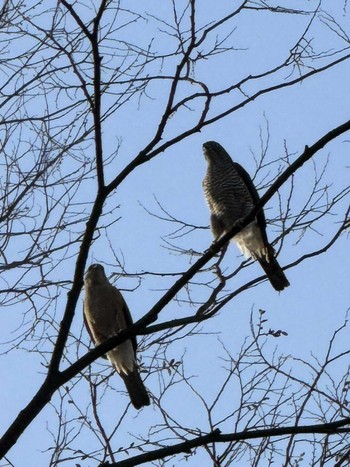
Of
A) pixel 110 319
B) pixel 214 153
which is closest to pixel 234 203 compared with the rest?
pixel 214 153

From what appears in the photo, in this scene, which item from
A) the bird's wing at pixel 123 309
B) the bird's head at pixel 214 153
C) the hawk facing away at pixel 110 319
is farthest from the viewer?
the bird's head at pixel 214 153

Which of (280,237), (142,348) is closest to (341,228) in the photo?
(280,237)

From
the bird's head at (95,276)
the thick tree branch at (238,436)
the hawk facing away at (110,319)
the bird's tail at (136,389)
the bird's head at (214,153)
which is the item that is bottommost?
the thick tree branch at (238,436)

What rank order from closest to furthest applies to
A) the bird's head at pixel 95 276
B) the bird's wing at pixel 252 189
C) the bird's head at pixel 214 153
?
the bird's wing at pixel 252 189
the bird's head at pixel 95 276
the bird's head at pixel 214 153

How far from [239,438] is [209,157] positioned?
5.00m

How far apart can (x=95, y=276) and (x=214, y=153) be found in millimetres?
1502

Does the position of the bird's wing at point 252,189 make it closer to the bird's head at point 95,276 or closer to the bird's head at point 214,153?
the bird's head at point 214,153

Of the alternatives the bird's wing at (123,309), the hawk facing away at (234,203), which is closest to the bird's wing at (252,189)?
the hawk facing away at (234,203)

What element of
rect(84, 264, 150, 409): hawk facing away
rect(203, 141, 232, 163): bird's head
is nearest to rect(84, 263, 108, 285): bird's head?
rect(84, 264, 150, 409): hawk facing away

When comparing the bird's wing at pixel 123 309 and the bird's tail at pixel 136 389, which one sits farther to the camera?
the bird's wing at pixel 123 309

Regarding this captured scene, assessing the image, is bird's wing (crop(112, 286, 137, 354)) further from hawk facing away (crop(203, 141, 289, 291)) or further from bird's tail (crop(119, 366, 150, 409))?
hawk facing away (crop(203, 141, 289, 291))

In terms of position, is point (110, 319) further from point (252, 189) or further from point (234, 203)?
point (252, 189)

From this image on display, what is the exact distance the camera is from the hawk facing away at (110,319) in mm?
7129

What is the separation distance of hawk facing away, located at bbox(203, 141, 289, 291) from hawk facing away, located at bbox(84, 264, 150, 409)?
107 centimetres
